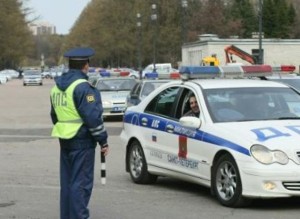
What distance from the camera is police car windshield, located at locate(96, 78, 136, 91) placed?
23.4 m

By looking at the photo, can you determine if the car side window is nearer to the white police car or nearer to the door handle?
the white police car

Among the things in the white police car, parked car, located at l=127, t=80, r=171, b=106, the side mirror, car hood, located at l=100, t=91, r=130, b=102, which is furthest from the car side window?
car hood, located at l=100, t=91, r=130, b=102

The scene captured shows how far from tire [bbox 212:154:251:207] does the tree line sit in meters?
60.9

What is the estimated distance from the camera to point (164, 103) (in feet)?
31.0

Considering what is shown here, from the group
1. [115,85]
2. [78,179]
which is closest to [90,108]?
[78,179]

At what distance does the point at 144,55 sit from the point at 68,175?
8322 centimetres

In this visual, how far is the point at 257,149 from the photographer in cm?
746

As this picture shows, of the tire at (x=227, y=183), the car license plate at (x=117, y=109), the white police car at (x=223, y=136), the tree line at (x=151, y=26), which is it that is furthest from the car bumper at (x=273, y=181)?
the tree line at (x=151, y=26)

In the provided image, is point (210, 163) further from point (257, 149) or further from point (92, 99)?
point (92, 99)

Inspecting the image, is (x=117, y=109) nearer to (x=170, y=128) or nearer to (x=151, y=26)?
(x=170, y=128)

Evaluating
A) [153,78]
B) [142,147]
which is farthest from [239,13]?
[142,147]

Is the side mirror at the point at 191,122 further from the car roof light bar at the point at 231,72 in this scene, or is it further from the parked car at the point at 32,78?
the parked car at the point at 32,78

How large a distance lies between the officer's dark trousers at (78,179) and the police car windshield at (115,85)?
1678cm

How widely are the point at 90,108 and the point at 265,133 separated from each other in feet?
7.79
